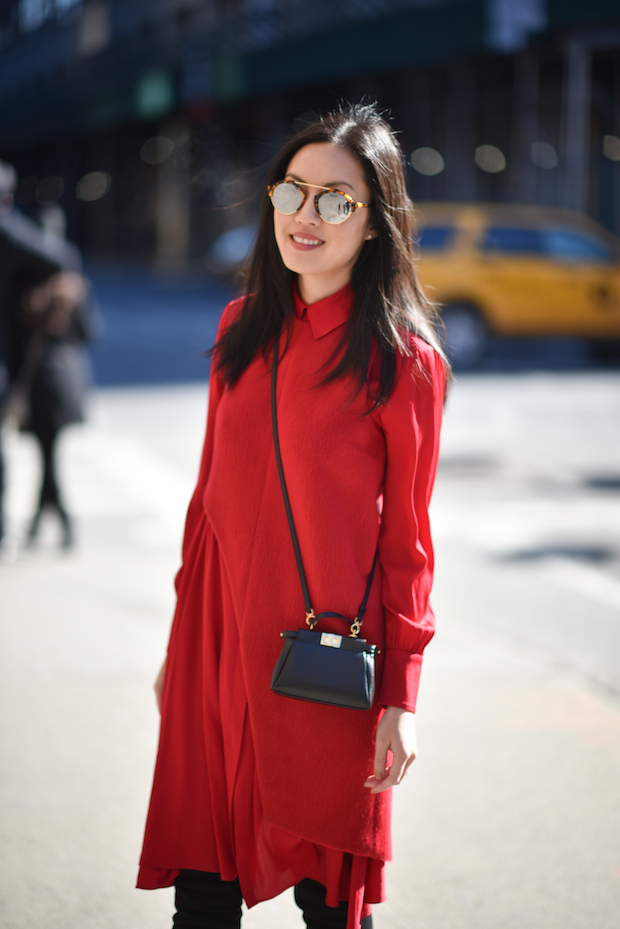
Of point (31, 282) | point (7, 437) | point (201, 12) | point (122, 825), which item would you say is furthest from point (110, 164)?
point (122, 825)

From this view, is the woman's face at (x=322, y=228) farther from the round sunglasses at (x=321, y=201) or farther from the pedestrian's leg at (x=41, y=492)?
the pedestrian's leg at (x=41, y=492)

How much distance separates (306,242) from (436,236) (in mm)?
13129

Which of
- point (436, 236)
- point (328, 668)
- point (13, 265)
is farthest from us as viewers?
point (436, 236)

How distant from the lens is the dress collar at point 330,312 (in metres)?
2.02

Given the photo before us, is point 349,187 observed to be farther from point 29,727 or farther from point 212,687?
point 29,727

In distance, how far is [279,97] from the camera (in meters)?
29.9

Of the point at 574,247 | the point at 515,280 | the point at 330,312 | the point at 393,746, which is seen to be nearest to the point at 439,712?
the point at 393,746

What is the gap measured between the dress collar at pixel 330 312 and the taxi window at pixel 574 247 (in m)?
13.4

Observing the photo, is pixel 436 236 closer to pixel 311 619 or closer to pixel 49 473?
pixel 49 473

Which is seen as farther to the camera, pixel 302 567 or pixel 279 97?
pixel 279 97

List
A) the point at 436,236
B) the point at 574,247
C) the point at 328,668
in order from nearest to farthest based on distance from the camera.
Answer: the point at 328,668 < the point at 436,236 < the point at 574,247

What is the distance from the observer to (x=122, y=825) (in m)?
3.11

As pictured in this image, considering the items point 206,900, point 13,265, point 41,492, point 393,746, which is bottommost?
point 206,900

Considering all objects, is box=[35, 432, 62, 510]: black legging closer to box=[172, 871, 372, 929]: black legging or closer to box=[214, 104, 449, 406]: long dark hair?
box=[214, 104, 449, 406]: long dark hair
